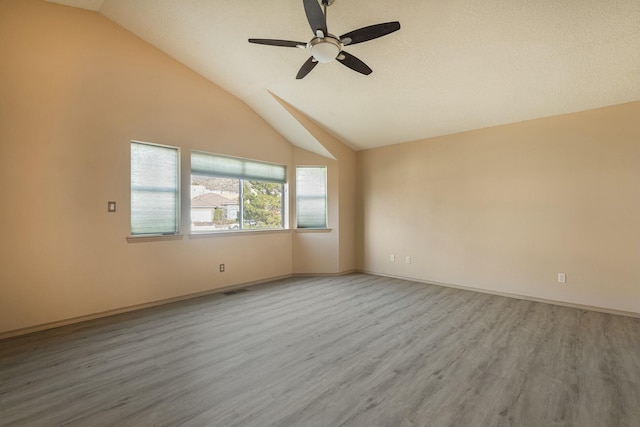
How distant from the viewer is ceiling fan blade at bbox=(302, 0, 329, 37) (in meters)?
2.04

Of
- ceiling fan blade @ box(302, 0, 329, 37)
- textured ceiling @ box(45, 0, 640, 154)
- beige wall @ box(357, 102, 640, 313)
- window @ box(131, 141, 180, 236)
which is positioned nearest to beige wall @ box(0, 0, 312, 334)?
window @ box(131, 141, 180, 236)

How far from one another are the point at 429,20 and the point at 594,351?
136 inches

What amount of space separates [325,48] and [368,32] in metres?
0.37

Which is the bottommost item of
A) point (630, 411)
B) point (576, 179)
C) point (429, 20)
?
point (630, 411)

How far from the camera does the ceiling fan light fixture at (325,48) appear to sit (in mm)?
2359

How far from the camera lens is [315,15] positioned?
2.15 meters

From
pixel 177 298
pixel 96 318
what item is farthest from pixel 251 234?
pixel 96 318

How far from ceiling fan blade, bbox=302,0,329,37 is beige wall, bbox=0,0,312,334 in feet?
9.19

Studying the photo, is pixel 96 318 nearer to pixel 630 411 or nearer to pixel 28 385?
pixel 28 385

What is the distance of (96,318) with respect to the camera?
3451 mm

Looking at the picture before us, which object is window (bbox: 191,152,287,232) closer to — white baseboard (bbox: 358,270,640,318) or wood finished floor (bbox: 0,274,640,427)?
wood finished floor (bbox: 0,274,640,427)

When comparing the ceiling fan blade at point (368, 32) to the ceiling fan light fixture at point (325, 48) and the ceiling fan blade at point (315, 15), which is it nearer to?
the ceiling fan light fixture at point (325, 48)

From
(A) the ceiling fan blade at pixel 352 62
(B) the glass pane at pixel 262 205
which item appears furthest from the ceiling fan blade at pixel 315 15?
(B) the glass pane at pixel 262 205

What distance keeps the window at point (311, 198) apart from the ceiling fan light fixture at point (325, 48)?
3.28m
